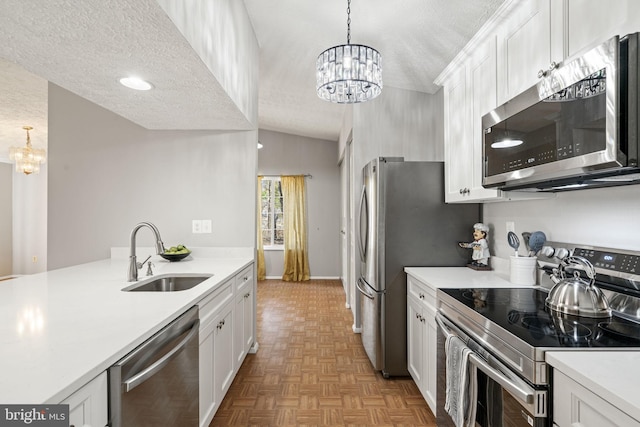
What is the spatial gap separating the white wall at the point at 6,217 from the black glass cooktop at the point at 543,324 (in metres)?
8.22

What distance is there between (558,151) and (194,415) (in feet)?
6.02

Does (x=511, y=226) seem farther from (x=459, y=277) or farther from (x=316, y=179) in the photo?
(x=316, y=179)

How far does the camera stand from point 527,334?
1107mm

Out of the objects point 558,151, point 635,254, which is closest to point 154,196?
point 558,151

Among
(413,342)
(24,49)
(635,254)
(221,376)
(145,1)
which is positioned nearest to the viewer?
(145,1)

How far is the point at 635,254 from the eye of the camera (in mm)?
1261

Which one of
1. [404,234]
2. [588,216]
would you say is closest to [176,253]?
[404,234]

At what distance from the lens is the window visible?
641cm

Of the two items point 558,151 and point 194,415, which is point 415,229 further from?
point 194,415

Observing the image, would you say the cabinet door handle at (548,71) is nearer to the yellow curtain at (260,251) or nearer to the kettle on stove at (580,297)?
the kettle on stove at (580,297)

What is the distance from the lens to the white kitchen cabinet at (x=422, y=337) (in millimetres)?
1950

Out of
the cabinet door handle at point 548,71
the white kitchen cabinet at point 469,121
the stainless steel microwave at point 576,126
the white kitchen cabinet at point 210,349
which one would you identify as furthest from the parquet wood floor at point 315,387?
the cabinet door handle at point 548,71

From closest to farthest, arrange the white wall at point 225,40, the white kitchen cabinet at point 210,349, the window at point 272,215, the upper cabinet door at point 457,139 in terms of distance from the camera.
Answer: the white wall at point 225,40 → the white kitchen cabinet at point 210,349 → the upper cabinet door at point 457,139 → the window at point 272,215

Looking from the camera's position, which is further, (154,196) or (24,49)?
(154,196)
